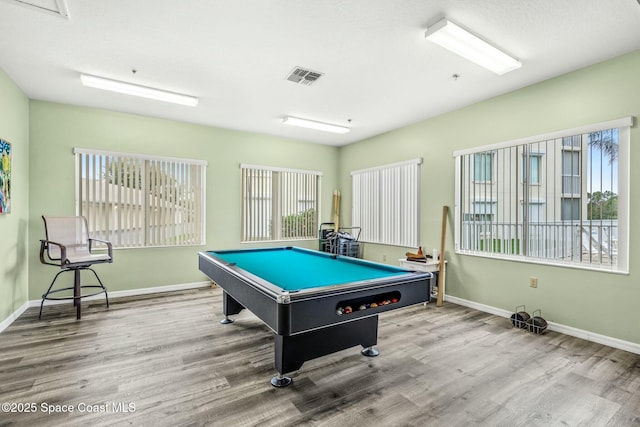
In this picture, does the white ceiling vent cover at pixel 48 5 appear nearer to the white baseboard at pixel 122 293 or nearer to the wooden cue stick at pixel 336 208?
the white baseboard at pixel 122 293

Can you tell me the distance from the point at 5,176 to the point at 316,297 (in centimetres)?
373

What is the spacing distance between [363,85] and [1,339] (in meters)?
4.51

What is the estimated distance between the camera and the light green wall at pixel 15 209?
3.24 meters

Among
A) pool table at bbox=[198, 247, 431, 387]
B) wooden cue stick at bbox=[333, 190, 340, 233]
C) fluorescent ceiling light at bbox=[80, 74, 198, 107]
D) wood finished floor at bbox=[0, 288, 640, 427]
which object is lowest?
wood finished floor at bbox=[0, 288, 640, 427]

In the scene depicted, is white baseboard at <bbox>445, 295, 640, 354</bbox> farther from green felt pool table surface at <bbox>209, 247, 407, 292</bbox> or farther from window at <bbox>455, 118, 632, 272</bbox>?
green felt pool table surface at <bbox>209, 247, 407, 292</bbox>

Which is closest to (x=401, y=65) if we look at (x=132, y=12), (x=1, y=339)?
(x=132, y=12)

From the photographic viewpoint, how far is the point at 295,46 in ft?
8.98

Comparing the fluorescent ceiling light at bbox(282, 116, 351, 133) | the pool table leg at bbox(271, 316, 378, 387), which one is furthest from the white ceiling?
the pool table leg at bbox(271, 316, 378, 387)

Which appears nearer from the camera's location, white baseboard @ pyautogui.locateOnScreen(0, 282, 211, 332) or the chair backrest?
white baseboard @ pyautogui.locateOnScreen(0, 282, 211, 332)

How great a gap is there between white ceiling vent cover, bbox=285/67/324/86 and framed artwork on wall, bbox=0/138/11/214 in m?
3.05

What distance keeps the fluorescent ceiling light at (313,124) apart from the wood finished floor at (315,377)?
2953mm

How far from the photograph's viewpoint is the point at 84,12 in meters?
2.27

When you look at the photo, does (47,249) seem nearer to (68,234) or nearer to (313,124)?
(68,234)

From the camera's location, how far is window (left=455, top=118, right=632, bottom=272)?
291 centimetres
